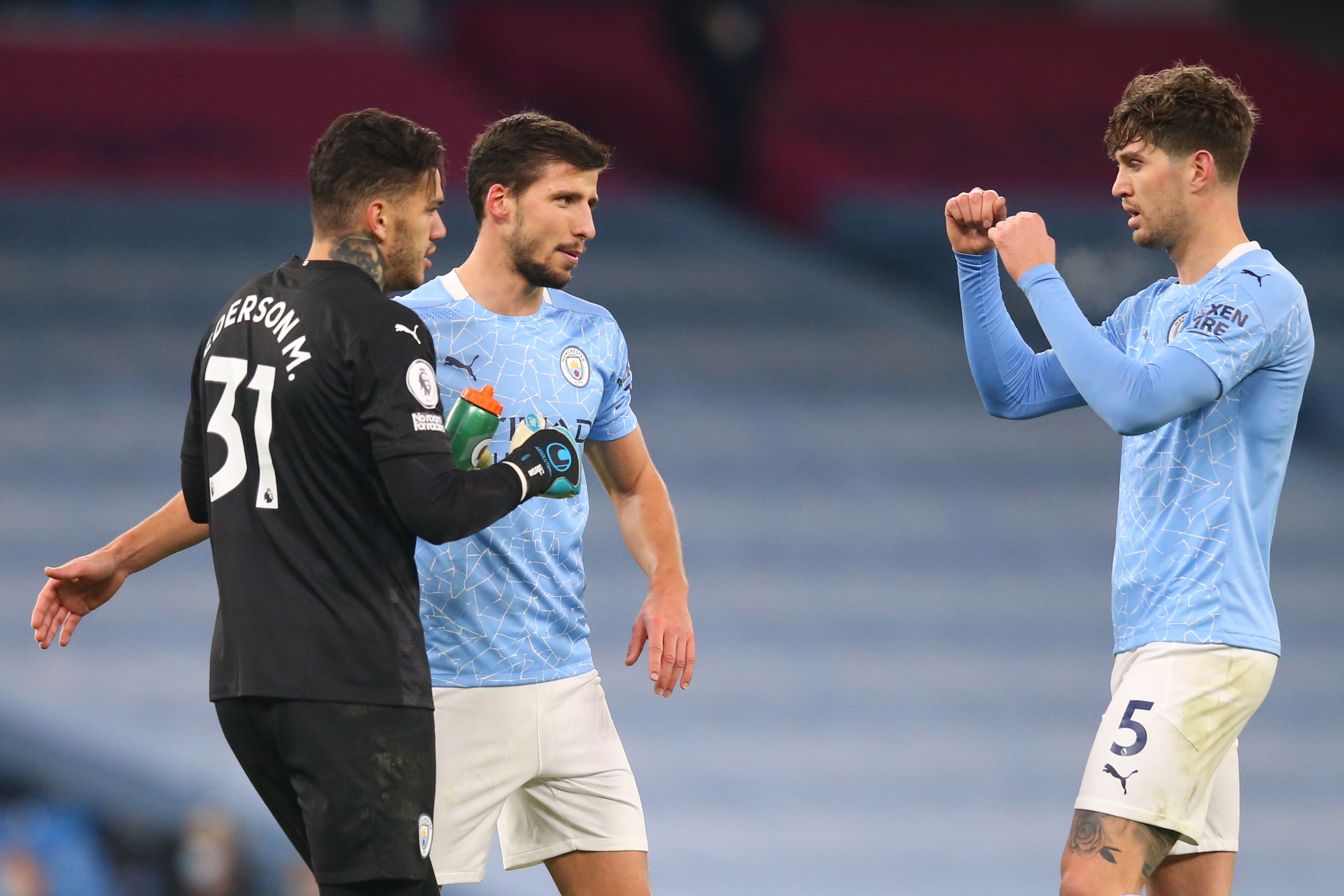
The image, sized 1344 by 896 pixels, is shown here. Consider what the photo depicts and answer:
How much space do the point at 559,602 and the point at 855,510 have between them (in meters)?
7.10

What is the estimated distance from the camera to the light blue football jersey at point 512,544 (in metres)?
3.42

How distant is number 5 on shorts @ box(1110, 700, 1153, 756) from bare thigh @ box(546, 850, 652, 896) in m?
1.10

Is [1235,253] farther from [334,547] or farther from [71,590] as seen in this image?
[71,590]

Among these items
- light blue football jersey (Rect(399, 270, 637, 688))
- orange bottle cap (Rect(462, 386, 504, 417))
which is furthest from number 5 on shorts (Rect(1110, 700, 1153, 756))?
orange bottle cap (Rect(462, 386, 504, 417))

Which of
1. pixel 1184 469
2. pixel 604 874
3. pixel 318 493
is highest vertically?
pixel 1184 469

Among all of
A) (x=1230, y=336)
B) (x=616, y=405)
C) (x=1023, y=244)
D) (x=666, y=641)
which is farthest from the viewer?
(x=616, y=405)

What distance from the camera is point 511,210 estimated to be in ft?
11.5

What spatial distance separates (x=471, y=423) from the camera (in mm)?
3205

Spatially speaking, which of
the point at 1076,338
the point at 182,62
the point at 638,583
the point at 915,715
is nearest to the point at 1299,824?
the point at 915,715

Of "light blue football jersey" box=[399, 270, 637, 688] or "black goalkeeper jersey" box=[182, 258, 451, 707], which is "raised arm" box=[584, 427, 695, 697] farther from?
"black goalkeeper jersey" box=[182, 258, 451, 707]

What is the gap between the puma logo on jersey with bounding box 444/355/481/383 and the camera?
11.3 feet

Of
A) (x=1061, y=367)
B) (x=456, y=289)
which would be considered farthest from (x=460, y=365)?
(x=1061, y=367)

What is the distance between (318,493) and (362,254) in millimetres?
494

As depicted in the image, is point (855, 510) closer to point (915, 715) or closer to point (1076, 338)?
point (915, 715)
